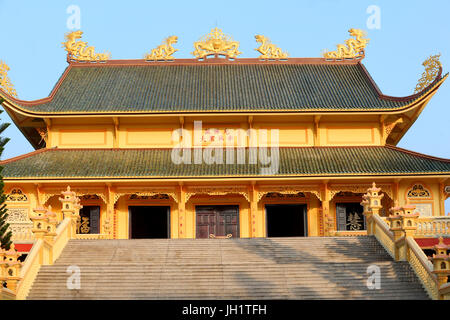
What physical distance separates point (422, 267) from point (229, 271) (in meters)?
4.97

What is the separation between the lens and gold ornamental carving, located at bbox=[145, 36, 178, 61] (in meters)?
32.6

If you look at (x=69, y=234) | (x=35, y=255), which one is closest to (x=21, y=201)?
(x=69, y=234)

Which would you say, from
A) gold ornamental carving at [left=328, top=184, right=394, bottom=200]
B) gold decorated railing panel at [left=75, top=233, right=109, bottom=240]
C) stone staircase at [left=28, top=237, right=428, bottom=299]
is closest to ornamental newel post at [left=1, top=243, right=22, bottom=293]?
stone staircase at [left=28, top=237, right=428, bottom=299]

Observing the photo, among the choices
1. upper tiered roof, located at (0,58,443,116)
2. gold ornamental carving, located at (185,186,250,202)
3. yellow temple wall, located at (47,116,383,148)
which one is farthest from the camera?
yellow temple wall, located at (47,116,383,148)

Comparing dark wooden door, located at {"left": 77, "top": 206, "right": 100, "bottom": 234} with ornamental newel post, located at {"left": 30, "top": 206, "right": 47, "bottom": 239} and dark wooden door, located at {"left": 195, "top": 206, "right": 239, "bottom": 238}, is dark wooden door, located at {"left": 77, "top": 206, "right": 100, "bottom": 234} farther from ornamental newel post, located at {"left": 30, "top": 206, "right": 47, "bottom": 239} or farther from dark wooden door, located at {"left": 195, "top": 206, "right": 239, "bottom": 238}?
ornamental newel post, located at {"left": 30, "top": 206, "right": 47, "bottom": 239}

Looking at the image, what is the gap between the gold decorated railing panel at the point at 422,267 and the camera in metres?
16.0

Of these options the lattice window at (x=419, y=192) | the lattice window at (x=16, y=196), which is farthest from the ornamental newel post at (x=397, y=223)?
the lattice window at (x=16, y=196)

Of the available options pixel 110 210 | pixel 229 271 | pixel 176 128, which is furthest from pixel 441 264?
pixel 176 128

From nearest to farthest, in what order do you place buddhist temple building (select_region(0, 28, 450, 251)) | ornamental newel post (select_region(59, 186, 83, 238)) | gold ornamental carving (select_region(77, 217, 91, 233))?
1. ornamental newel post (select_region(59, 186, 83, 238))
2. buddhist temple building (select_region(0, 28, 450, 251))
3. gold ornamental carving (select_region(77, 217, 91, 233))

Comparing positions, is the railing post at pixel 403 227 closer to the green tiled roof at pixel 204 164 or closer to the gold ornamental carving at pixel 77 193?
the green tiled roof at pixel 204 164

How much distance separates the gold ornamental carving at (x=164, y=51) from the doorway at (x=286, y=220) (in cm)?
926

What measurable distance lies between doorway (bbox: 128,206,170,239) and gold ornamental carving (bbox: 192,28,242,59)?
26.8ft

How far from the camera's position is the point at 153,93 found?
97.9 ft

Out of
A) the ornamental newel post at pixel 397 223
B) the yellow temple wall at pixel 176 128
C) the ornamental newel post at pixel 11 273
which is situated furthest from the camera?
the yellow temple wall at pixel 176 128
